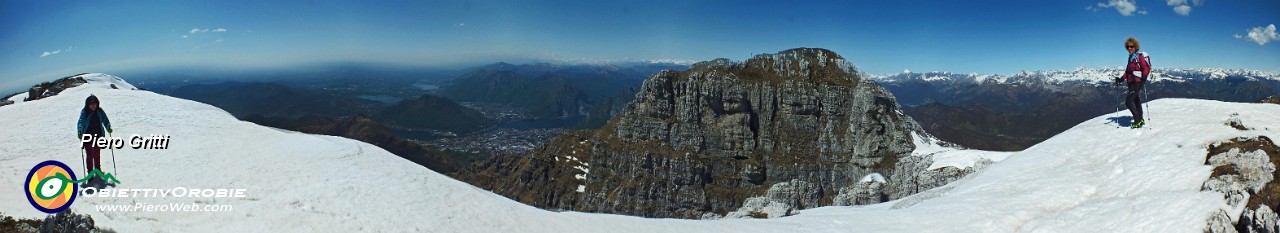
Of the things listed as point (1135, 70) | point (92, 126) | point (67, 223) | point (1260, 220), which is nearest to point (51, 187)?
point (92, 126)

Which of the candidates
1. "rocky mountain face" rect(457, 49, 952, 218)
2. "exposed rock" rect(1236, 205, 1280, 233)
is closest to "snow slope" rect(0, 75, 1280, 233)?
"exposed rock" rect(1236, 205, 1280, 233)

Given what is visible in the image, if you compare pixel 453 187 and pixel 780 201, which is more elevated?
pixel 453 187

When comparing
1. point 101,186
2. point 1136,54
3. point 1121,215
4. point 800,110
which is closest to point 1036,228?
point 1121,215

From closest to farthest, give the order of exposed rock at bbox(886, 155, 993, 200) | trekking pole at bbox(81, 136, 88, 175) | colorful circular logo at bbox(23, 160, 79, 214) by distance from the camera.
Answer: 1. colorful circular logo at bbox(23, 160, 79, 214)
2. trekking pole at bbox(81, 136, 88, 175)
3. exposed rock at bbox(886, 155, 993, 200)

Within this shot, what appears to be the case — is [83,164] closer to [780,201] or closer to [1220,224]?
[1220,224]

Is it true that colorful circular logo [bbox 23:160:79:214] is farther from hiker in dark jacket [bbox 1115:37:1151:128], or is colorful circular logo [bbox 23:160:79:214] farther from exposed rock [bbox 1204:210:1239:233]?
hiker in dark jacket [bbox 1115:37:1151:128]

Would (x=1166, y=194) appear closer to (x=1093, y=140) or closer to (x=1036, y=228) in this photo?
(x=1036, y=228)
